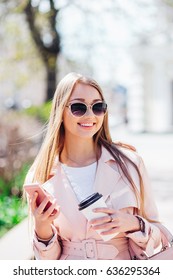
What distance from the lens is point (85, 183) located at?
2316mm

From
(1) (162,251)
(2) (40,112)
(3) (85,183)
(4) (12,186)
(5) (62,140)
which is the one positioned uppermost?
(2) (40,112)

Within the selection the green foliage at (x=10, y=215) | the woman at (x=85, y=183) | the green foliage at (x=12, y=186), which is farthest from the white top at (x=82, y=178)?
the green foliage at (x=12, y=186)

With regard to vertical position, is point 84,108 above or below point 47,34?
below

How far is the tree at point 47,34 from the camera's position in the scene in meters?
11.8

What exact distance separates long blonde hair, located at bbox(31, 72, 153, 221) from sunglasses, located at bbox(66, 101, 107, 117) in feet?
0.17

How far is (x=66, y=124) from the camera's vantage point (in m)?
2.46

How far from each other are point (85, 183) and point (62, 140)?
0.30m

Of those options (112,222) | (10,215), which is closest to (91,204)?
(112,222)

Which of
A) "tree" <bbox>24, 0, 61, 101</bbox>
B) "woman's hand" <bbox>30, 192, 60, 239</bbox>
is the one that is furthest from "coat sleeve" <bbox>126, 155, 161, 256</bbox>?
"tree" <bbox>24, 0, 61, 101</bbox>

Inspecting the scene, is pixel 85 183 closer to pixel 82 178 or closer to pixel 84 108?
pixel 82 178

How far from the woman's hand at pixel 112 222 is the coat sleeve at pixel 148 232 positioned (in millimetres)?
71

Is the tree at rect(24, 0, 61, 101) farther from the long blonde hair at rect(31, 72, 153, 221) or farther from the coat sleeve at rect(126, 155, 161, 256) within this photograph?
the coat sleeve at rect(126, 155, 161, 256)

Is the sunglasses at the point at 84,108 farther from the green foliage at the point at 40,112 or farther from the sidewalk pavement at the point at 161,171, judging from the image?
the green foliage at the point at 40,112

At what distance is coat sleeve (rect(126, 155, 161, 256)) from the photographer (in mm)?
2219
